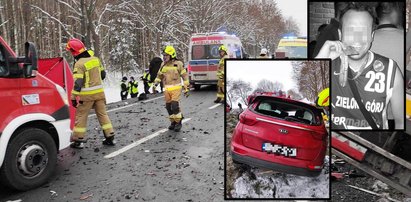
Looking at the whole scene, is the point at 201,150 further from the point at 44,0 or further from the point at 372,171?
the point at 44,0

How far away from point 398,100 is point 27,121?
12.7 feet

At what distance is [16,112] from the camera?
13.2ft

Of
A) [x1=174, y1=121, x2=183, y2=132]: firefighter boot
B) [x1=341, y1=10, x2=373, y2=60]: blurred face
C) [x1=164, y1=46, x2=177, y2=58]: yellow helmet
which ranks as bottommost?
[x1=174, y1=121, x2=183, y2=132]: firefighter boot

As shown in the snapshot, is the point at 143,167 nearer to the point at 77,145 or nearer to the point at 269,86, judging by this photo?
the point at 77,145

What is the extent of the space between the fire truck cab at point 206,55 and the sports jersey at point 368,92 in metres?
12.8

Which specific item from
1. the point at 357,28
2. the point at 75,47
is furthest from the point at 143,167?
the point at 357,28

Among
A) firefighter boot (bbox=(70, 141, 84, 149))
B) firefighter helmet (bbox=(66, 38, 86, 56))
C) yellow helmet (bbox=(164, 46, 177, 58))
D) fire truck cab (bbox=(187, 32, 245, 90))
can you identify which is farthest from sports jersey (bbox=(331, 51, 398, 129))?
fire truck cab (bbox=(187, 32, 245, 90))

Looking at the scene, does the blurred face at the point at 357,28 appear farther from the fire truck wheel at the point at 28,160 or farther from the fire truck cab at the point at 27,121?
the fire truck wheel at the point at 28,160

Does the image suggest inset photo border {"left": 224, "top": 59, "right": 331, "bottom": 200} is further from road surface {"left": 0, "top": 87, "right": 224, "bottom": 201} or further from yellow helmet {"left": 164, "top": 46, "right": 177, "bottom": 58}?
yellow helmet {"left": 164, "top": 46, "right": 177, "bottom": 58}

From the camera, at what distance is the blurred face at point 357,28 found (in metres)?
1.30

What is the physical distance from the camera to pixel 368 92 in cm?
136

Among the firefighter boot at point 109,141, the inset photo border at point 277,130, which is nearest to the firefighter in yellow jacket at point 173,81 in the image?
the firefighter boot at point 109,141

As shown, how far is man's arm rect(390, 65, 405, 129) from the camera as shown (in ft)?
4.43

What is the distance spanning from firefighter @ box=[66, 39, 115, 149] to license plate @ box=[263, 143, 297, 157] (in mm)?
4665
